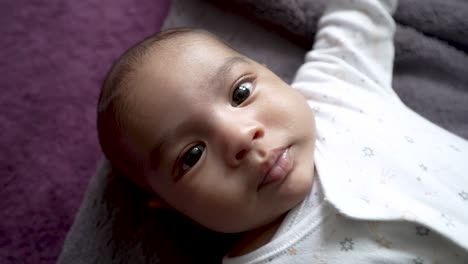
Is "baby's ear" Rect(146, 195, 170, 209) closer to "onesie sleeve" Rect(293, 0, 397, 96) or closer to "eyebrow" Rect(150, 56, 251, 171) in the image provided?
"eyebrow" Rect(150, 56, 251, 171)

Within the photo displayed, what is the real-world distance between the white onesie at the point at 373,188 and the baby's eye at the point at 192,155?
0.20 metres

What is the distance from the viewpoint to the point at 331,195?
74 cm

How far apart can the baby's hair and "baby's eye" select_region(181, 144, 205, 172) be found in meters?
0.10

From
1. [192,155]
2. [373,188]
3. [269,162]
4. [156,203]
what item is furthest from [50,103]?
[373,188]

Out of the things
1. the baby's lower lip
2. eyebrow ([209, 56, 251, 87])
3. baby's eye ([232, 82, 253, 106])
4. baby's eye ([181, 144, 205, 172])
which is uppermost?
eyebrow ([209, 56, 251, 87])

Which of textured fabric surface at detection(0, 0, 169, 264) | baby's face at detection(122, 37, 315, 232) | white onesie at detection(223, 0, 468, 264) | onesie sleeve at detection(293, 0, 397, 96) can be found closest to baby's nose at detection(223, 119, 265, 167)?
baby's face at detection(122, 37, 315, 232)

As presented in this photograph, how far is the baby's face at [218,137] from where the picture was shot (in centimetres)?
71

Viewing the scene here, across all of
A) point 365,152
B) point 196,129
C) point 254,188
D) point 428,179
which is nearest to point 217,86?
point 196,129

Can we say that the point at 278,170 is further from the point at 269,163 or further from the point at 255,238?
the point at 255,238

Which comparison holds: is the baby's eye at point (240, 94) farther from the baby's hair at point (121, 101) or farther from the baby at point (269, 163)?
the baby's hair at point (121, 101)

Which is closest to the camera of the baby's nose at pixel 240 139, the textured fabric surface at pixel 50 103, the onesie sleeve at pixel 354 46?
the baby's nose at pixel 240 139

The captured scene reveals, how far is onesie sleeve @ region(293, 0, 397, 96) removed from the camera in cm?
94

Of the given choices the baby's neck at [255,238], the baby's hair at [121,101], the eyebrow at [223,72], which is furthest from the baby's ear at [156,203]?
the eyebrow at [223,72]

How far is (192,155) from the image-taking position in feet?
2.43
